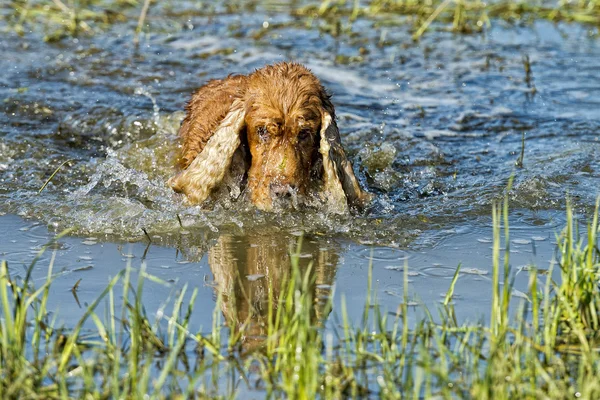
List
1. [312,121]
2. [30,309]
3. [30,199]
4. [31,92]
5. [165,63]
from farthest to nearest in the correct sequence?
1. [165,63]
2. [31,92]
3. [30,199]
4. [312,121]
5. [30,309]

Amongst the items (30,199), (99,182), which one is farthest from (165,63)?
(30,199)

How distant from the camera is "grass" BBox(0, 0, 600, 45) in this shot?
39.7 feet

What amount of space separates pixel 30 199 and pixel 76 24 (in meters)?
5.96

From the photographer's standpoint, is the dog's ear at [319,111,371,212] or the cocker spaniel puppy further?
the dog's ear at [319,111,371,212]

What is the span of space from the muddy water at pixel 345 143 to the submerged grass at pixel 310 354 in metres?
0.31

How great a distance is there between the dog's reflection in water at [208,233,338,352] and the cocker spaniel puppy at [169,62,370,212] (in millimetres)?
419

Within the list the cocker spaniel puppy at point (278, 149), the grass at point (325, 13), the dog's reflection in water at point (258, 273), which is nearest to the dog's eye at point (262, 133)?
the cocker spaniel puppy at point (278, 149)

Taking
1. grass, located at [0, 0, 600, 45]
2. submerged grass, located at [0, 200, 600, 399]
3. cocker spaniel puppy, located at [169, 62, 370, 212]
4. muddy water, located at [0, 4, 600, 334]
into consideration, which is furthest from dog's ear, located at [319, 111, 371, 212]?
grass, located at [0, 0, 600, 45]

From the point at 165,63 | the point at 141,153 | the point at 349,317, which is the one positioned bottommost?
the point at 349,317

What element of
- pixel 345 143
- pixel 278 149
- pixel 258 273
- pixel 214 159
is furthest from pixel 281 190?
pixel 345 143

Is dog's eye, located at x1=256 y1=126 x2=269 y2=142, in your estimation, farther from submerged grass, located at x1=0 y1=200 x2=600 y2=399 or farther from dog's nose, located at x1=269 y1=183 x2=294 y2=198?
submerged grass, located at x1=0 y1=200 x2=600 y2=399

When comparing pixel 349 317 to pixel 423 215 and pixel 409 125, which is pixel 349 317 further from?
pixel 409 125

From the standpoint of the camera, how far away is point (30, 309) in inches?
168

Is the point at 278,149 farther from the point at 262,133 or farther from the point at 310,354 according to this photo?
the point at 310,354
